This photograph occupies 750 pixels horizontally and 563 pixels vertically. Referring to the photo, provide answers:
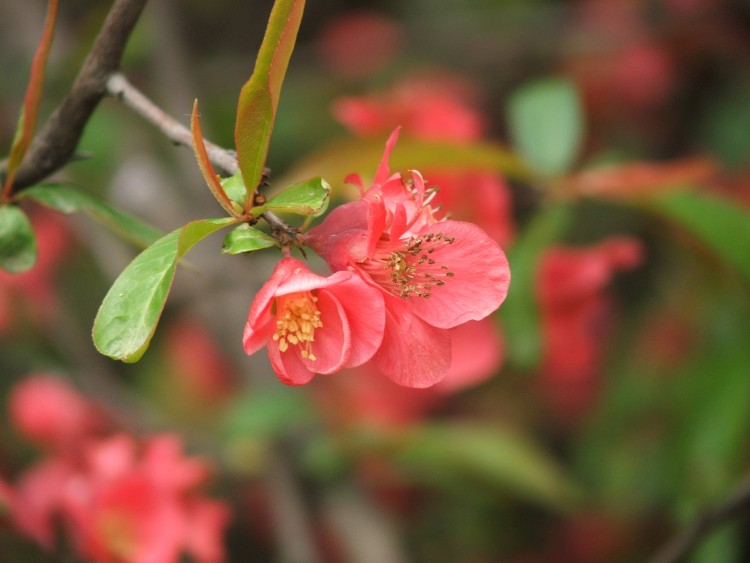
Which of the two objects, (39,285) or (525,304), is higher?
(525,304)

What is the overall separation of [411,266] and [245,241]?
10 centimetres

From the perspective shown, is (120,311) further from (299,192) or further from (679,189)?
(679,189)

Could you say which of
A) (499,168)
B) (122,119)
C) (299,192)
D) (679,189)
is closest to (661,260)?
(679,189)

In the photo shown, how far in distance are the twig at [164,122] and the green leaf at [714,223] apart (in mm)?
552

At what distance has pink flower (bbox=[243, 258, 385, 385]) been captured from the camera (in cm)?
44

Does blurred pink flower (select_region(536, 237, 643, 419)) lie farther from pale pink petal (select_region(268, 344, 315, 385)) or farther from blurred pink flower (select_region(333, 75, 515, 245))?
pale pink petal (select_region(268, 344, 315, 385))

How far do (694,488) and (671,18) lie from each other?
3.63ft

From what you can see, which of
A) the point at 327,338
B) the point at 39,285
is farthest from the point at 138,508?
the point at 39,285

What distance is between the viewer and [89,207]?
20.6 inches

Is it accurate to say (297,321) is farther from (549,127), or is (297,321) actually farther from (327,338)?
(549,127)

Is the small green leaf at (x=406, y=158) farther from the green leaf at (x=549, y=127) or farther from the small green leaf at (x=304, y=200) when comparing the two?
the small green leaf at (x=304, y=200)

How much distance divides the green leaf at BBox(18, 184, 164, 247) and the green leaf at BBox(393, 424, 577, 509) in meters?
0.63

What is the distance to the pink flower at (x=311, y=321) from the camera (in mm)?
436

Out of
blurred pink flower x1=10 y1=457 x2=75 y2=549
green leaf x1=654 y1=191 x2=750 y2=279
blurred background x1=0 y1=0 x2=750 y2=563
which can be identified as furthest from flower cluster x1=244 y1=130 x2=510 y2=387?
green leaf x1=654 y1=191 x2=750 y2=279
